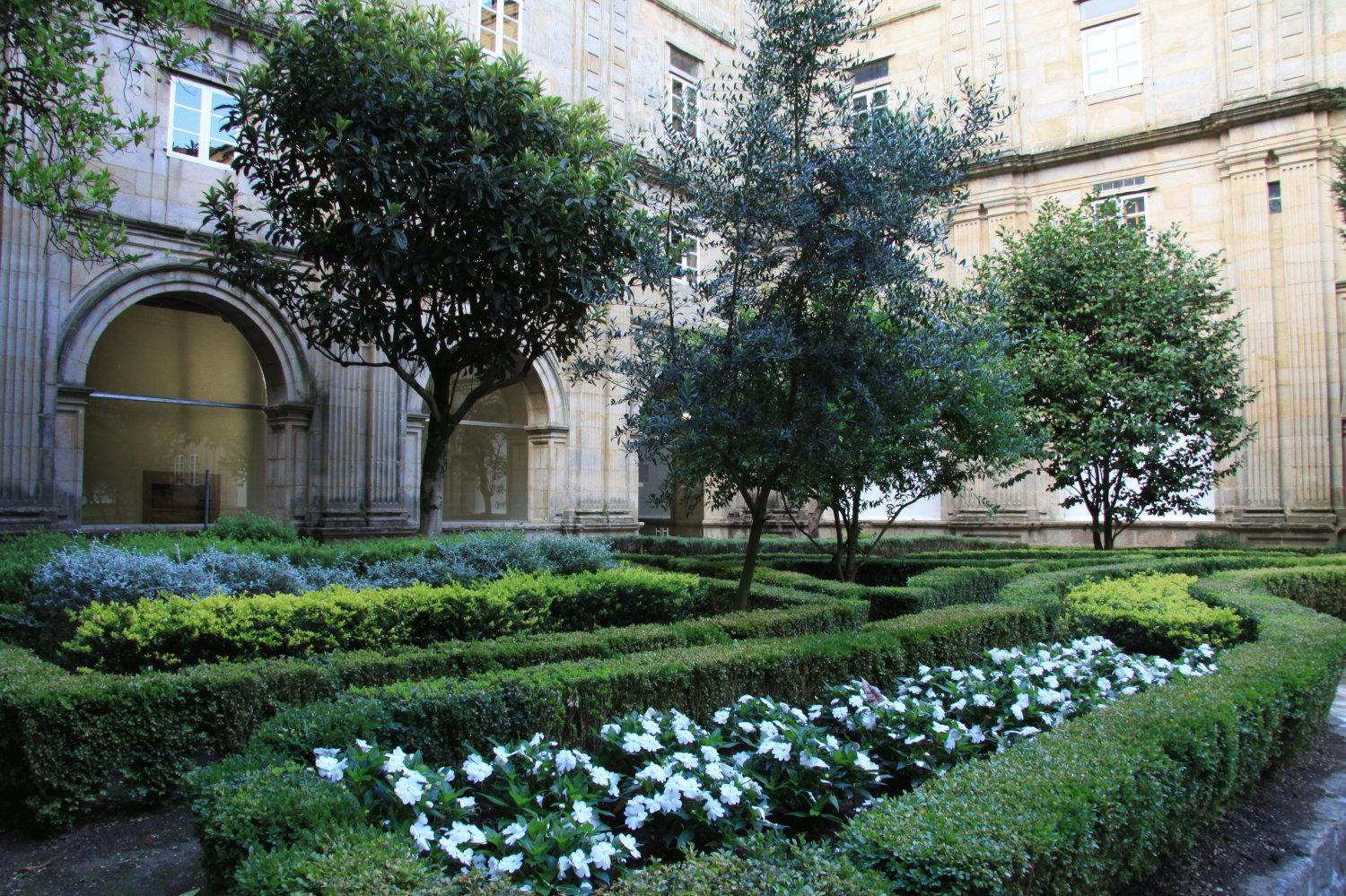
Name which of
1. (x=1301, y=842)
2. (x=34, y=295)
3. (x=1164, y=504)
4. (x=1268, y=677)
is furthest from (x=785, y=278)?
(x=1164, y=504)

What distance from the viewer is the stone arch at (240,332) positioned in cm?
1200

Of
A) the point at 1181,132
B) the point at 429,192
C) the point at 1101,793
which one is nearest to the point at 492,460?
the point at 429,192

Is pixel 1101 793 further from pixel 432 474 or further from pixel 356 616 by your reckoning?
pixel 432 474

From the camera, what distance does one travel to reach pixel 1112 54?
23031 mm

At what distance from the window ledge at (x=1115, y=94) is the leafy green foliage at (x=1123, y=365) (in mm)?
6205

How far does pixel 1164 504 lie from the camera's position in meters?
18.2

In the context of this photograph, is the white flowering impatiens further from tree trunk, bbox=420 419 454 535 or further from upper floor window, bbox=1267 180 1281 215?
A: upper floor window, bbox=1267 180 1281 215

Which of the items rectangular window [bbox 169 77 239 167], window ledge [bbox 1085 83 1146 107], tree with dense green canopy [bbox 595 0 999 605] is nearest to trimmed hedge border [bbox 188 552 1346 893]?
tree with dense green canopy [bbox 595 0 999 605]

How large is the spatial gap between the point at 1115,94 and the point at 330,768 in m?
25.7

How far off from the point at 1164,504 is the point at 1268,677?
14.3 metres

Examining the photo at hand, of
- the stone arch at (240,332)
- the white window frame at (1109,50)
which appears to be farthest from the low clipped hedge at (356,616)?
the white window frame at (1109,50)

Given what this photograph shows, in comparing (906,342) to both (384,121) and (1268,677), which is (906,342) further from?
(384,121)

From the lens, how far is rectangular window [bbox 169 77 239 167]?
13.1 m

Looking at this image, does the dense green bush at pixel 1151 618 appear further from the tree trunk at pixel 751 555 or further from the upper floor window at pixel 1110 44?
the upper floor window at pixel 1110 44
